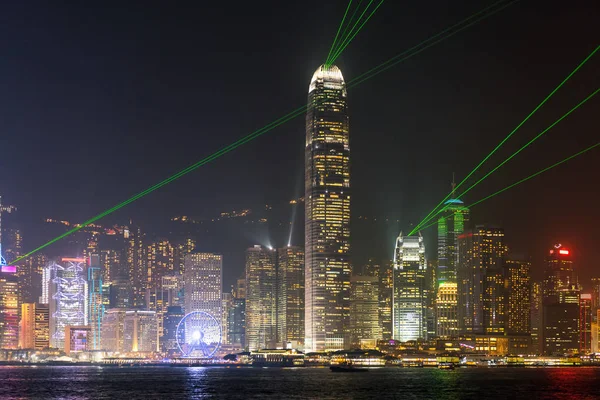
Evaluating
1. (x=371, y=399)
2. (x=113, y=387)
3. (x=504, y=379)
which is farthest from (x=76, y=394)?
(x=504, y=379)

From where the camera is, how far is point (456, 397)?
136 meters

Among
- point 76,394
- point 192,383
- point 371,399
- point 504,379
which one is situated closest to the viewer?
point 371,399

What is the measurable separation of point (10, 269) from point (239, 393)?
70885 mm

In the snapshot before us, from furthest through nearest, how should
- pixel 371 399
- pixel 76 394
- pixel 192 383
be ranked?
pixel 192 383 < pixel 76 394 < pixel 371 399

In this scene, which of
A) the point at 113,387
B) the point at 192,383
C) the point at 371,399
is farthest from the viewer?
the point at 192,383

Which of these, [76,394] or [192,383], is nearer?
[76,394]

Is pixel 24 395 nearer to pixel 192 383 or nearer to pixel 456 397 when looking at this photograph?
pixel 192 383

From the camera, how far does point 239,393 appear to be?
483ft

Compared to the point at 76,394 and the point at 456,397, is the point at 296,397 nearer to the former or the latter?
the point at 456,397

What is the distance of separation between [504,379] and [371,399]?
65510 mm

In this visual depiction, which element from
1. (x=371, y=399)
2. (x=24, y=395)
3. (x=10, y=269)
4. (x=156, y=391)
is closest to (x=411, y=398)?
(x=371, y=399)

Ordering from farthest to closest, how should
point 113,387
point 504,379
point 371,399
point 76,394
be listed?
point 504,379, point 113,387, point 76,394, point 371,399

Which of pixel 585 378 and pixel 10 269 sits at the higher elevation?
pixel 10 269

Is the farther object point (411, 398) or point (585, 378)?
point (585, 378)
